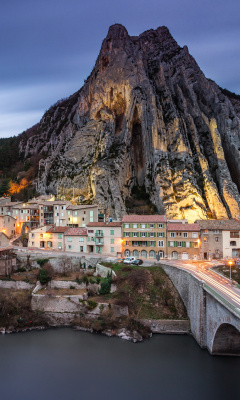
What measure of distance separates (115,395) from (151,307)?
11776 mm

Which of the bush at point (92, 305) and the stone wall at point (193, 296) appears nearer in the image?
the stone wall at point (193, 296)

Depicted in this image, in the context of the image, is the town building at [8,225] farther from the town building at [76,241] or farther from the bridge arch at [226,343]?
the bridge arch at [226,343]

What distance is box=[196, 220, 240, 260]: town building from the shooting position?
43.0 m

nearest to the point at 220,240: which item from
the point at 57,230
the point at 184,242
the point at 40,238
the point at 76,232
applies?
the point at 184,242

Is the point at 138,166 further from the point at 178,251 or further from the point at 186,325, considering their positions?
the point at 186,325

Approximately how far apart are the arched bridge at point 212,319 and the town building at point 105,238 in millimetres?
16182

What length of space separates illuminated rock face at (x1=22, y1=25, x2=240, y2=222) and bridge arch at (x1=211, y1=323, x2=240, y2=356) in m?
42.3

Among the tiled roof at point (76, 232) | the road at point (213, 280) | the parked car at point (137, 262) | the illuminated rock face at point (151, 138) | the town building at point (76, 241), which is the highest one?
the illuminated rock face at point (151, 138)

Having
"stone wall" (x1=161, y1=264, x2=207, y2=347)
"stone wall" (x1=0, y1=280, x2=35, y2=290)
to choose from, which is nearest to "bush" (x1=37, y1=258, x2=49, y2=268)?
"stone wall" (x1=0, y1=280, x2=35, y2=290)

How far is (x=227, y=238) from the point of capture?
4322 centimetres

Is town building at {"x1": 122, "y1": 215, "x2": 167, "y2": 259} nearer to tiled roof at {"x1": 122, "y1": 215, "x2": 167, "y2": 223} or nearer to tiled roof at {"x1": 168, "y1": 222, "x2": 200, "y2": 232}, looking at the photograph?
tiled roof at {"x1": 122, "y1": 215, "x2": 167, "y2": 223}

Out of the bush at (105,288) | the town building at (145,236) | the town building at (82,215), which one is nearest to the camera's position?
the bush at (105,288)

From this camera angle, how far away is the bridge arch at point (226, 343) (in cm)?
2631

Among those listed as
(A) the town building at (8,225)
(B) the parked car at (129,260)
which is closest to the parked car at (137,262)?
(B) the parked car at (129,260)
